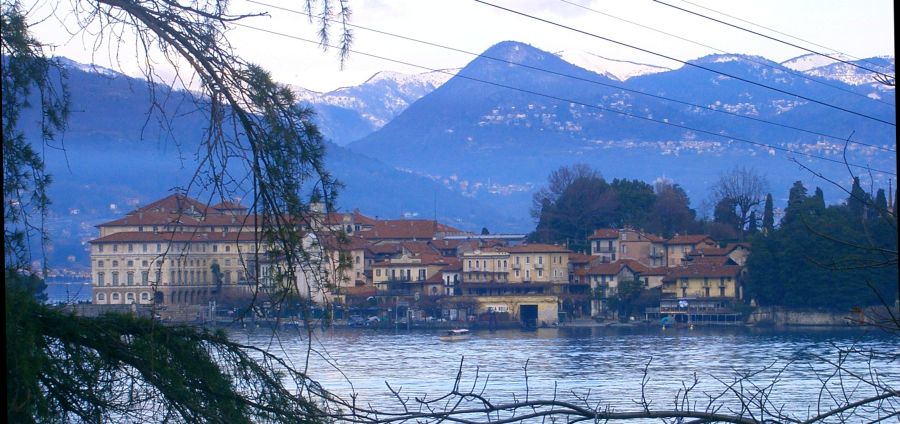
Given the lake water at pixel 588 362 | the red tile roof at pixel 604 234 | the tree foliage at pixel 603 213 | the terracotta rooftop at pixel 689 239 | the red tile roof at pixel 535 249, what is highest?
the tree foliage at pixel 603 213

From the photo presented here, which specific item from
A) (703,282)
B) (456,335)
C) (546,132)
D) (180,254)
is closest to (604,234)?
(703,282)

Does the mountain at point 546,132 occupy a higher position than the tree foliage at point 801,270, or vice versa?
the mountain at point 546,132

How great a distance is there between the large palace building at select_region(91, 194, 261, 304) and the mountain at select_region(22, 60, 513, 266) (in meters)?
0.16

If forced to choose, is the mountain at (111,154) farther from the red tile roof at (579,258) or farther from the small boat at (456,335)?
the red tile roof at (579,258)

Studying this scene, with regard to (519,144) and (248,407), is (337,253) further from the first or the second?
(519,144)

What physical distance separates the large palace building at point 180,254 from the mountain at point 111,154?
0.16 m

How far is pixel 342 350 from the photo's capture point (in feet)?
51.7

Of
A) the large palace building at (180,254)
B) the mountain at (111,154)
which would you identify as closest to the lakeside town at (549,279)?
the mountain at (111,154)

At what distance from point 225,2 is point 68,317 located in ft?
3.80

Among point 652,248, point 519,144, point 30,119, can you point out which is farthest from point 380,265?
point 519,144

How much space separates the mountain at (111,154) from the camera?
3.81 meters

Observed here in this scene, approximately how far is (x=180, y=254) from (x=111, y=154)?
48.7 feet

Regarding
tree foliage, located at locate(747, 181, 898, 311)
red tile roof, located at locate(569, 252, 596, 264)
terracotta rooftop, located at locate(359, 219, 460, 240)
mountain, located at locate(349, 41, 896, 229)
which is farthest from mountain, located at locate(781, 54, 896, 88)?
mountain, located at locate(349, 41, 896, 229)

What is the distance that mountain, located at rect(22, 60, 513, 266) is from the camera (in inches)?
150
